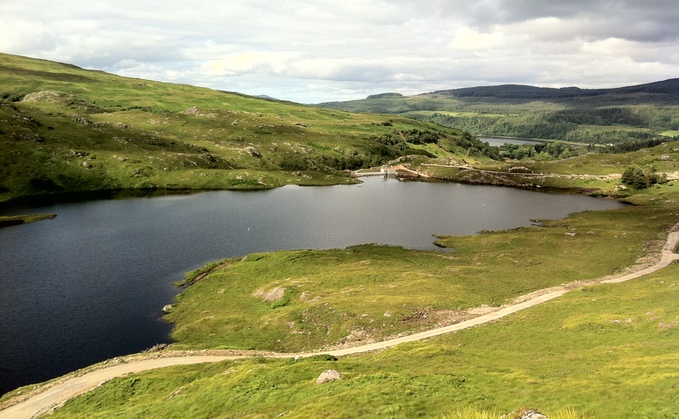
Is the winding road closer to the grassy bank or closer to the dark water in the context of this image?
the dark water

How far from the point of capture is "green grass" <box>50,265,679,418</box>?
92.6 feet

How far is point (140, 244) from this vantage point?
120625 mm

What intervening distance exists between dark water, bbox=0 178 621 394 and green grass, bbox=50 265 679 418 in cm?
2706

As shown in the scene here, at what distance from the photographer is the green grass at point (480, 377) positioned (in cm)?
2822

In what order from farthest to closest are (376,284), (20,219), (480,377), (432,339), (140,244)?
(20,219) < (140,244) < (376,284) < (432,339) < (480,377)

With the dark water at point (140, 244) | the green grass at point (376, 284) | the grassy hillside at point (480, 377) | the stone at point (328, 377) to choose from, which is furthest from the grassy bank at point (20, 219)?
the stone at point (328, 377)

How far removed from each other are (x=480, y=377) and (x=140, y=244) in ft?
375

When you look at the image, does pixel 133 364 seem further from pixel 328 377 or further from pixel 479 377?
pixel 479 377

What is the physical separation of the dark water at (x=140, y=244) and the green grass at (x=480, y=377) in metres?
27.1

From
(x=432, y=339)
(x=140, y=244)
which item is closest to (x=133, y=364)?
(x=432, y=339)

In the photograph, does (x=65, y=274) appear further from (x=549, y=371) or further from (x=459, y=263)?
(x=549, y=371)

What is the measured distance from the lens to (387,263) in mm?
100250

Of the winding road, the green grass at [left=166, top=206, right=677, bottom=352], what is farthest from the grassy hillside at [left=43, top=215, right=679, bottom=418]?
the green grass at [left=166, top=206, right=677, bottom=352]

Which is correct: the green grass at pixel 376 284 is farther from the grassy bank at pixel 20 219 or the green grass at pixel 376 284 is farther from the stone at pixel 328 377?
the grassy bank at pixel 20 219
